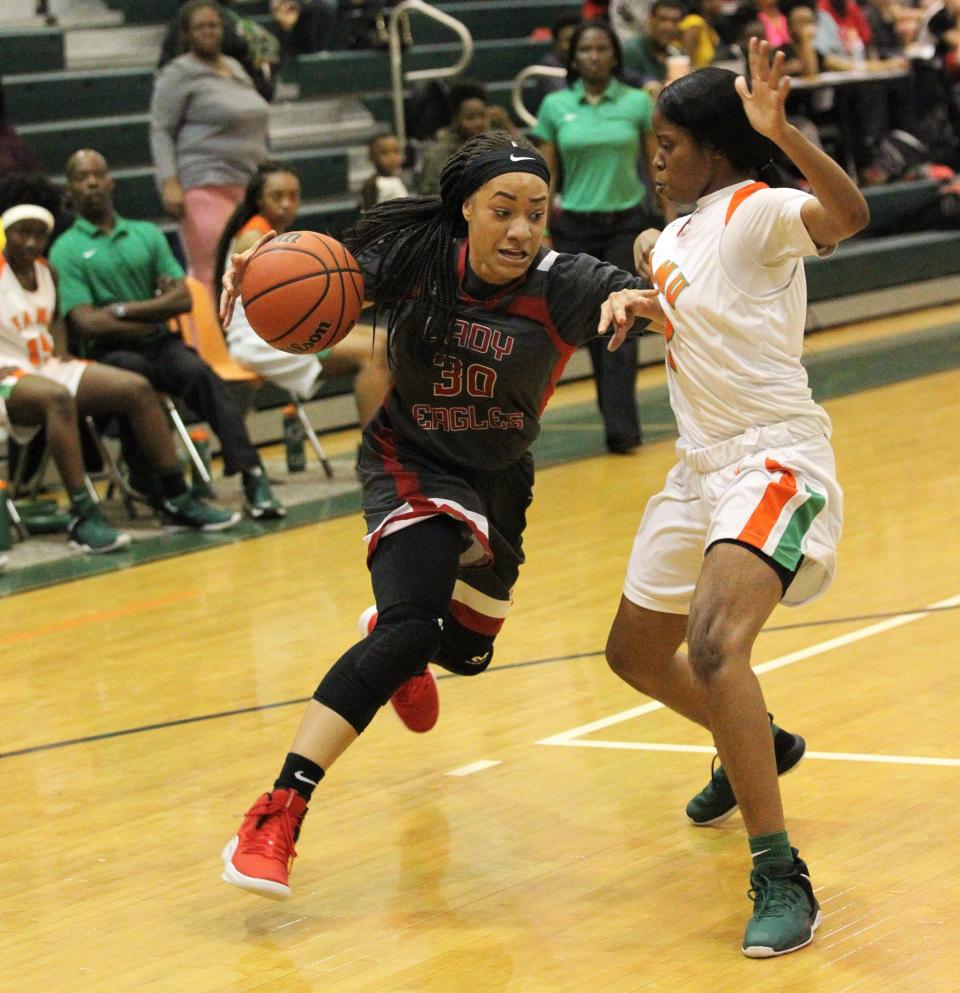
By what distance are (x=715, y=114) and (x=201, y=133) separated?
663 cm

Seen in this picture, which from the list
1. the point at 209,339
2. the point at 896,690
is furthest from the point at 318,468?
the point at 896,690

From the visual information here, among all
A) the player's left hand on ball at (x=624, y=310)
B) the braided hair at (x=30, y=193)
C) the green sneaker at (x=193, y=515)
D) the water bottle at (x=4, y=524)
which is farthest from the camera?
the braided hair at (x=30, y=193)

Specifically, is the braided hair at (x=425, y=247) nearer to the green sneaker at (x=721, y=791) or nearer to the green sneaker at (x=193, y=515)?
the green sneaker at (x=721, y=791)

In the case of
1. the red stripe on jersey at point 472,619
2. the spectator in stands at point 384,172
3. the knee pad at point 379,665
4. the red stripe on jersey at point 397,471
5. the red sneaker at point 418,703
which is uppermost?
the red stripe on jersey at point 397,471

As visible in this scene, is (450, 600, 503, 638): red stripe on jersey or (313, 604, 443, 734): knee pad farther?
(450, 600, 503, 638): red stripe on jersey

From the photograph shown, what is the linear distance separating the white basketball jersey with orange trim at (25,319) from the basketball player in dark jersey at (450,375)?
12.8ft

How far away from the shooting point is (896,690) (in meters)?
4.84

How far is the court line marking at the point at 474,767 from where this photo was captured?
446 cm

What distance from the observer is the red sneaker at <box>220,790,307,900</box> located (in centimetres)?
341

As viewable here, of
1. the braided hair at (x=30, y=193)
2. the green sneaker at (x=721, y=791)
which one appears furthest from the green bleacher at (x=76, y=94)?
the green sneaker at (x=721, y=791)

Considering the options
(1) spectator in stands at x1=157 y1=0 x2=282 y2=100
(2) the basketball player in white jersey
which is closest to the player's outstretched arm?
(2) the basketball player in white jersey

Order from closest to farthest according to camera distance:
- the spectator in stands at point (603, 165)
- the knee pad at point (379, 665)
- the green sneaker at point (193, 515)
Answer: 1. the knee pad at point (379, 665)
2. the green sneaker at point (193, 515)
3. the spectator in stands at point (603, 165)

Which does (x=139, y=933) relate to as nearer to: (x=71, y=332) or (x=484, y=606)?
(x=484, y=606)

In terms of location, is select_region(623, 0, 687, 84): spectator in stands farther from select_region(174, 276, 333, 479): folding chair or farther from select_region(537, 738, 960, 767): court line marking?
select_region(537, 738, 960, 767): court line marking
